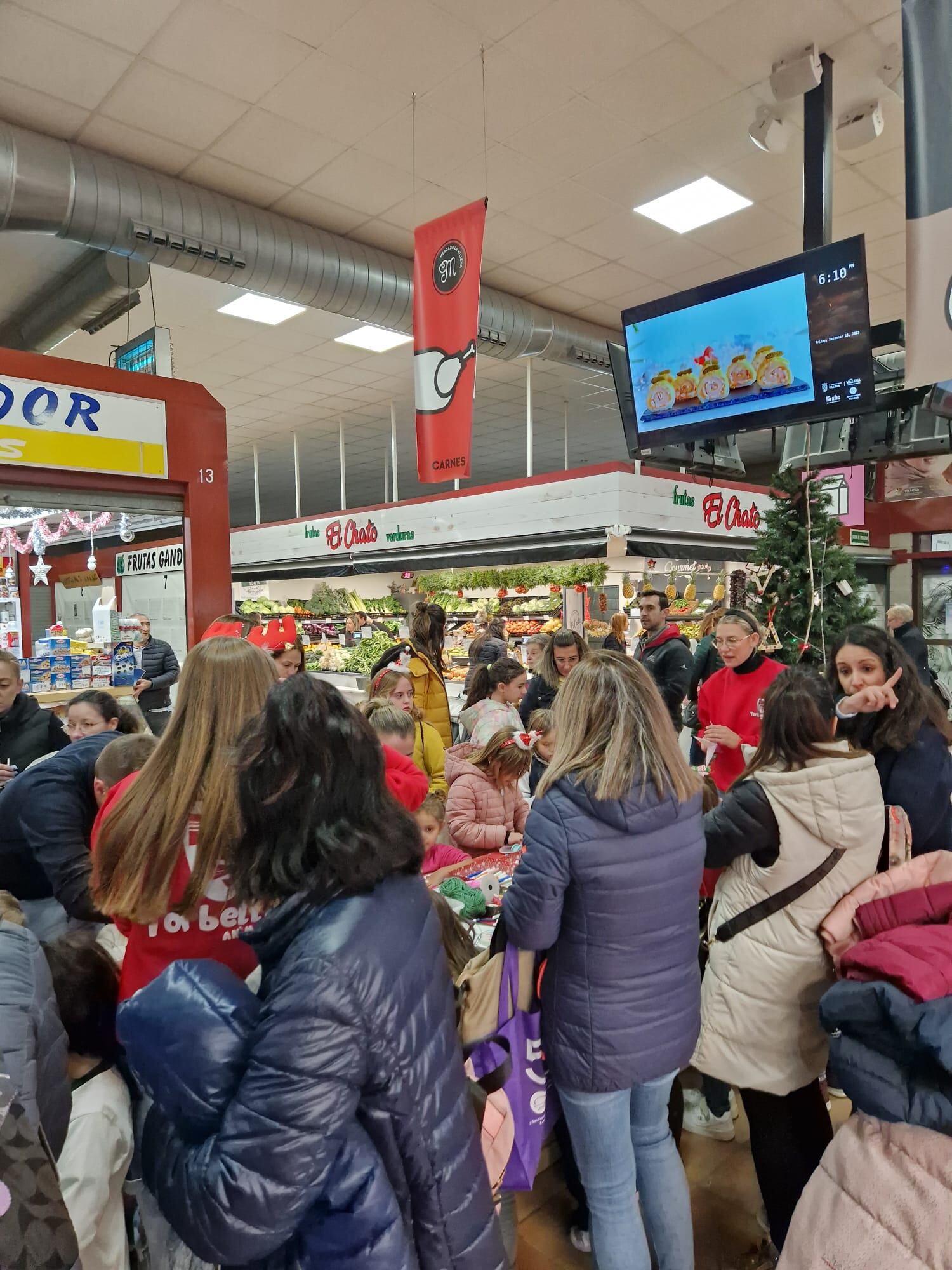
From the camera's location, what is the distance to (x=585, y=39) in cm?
395

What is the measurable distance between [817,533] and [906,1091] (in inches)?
139

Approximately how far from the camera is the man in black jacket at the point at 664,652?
563 centimetres

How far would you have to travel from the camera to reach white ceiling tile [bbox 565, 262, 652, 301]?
669cm

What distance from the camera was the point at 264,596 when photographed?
500 inches

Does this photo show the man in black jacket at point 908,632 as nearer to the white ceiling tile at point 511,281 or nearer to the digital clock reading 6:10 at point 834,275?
the digital clock reading 6:10 at point 834,275

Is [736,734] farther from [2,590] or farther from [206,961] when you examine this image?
[2,590]

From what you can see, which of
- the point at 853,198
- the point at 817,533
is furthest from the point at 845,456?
the point at 817,533

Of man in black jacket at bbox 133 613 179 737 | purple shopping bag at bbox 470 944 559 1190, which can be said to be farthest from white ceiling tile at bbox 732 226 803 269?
purple shopping bag at bbox 470 944 559 1190

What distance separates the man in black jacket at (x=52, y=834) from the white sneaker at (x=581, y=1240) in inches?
62.8

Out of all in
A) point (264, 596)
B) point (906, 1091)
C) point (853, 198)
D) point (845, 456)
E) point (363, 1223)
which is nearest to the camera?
point (363, 1223)

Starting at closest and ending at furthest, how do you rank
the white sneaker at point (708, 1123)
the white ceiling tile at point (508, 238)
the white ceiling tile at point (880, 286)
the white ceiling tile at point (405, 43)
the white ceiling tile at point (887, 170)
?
1. the white sneaker at point (708, 1123)
2. the white ceiling tile at point (405, 43)
3. the white ceiling tile at point (887, 170)
4. the white ceiling tile at point (508, 238)
5. the white ceiling tile at point (880, 286)

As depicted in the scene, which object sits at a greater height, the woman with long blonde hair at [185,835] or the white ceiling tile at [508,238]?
the white ceiling tile at [508,238]

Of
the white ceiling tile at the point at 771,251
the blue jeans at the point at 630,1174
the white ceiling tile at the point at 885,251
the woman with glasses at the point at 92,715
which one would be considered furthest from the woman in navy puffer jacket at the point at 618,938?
the white ceiling tile at the point at 885,251

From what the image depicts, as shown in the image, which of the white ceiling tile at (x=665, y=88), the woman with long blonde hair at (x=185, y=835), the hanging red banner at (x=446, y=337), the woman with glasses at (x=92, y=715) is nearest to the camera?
the woman with long blonde hair at (x=185, y=835)
